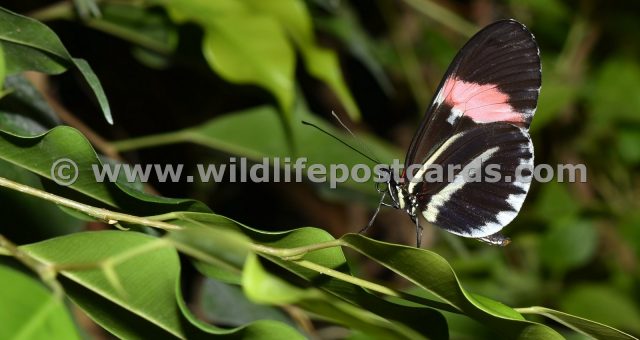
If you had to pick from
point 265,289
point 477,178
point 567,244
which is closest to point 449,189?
point 477,178

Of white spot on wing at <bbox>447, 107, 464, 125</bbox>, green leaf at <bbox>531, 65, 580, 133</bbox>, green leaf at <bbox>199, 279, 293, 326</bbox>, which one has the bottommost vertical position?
green leaf at <bbox>199, 279, 293, 326</bbox>

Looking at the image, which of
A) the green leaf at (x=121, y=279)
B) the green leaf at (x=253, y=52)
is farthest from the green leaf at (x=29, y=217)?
the green leaf at (x=253, y=52)

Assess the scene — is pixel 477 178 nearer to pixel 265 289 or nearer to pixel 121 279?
pixel 121 279

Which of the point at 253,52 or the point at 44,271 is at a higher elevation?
the point at 253,52

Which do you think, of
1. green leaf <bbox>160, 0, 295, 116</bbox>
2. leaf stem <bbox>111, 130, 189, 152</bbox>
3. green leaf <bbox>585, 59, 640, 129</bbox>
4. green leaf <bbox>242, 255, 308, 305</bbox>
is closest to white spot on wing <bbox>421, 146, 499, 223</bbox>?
green leaf <bbox>160, 0, 295, 116</bbox>

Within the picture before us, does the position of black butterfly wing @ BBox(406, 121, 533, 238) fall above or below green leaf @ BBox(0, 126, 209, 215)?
above

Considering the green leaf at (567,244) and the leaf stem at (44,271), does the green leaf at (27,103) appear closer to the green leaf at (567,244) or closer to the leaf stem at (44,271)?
the leaf stem at (44,271)

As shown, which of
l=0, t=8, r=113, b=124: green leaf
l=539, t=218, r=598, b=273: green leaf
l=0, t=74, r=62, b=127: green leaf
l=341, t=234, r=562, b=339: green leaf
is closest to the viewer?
l=341, t=234, r=562, b=339: green leaf

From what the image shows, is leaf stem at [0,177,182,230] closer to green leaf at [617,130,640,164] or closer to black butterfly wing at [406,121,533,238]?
black butterfly wing at [406,121,533,238]
